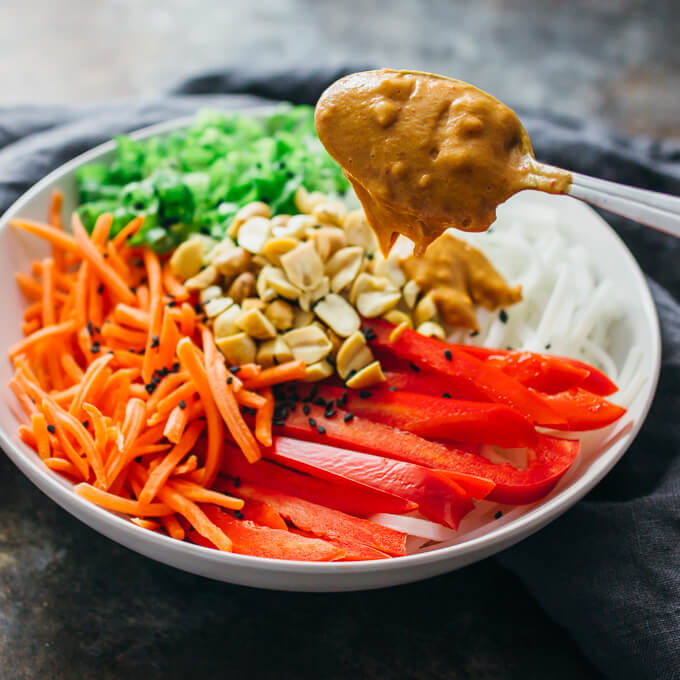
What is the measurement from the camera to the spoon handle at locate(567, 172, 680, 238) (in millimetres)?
1785

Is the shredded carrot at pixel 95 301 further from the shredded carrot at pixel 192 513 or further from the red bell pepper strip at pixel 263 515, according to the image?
the red bell pepper strip at pixel 263 515

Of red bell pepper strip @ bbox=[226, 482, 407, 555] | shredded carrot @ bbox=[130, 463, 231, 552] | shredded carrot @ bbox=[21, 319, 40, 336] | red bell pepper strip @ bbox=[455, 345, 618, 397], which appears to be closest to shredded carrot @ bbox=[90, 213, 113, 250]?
shredded carrot @ bbox=[21, 319, 40, 336]

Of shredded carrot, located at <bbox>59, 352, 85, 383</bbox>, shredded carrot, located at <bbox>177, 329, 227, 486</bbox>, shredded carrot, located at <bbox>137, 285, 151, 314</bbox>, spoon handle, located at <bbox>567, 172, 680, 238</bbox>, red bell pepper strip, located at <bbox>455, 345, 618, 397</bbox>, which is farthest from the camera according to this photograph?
shredded carrot, located at <bbox>137, 285, 151, 314</bbox>

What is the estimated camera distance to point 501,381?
7.76 feet

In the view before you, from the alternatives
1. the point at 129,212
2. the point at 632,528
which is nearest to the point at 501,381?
the point at 632,528

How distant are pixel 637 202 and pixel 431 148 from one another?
0.57 metres

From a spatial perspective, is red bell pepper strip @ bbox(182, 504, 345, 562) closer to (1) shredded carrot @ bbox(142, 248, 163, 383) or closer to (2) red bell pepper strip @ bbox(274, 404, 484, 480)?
(2) red bell pepper strip @ bbox(274, 404, 484, 480)

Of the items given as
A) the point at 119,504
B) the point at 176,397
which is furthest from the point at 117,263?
the point at 119,504

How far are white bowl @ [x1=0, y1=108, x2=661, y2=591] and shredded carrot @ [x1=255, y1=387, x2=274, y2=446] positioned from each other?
0.42 meters

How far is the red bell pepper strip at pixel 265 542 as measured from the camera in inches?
80.4

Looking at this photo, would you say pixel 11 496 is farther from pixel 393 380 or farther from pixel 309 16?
pixel 309 16

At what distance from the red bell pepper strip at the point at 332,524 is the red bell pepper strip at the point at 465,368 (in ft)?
1.81

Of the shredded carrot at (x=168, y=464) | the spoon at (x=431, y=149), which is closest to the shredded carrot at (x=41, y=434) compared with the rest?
the shredded carrot at (x=168, y=464)

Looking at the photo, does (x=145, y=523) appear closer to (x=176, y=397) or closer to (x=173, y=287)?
(x=176, y=397)
